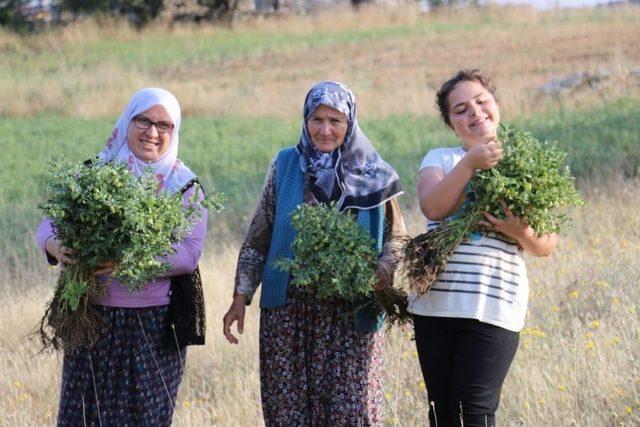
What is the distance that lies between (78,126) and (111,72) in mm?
5186

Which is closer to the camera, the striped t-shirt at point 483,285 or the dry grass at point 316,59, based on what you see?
the striped t-shirt at point 483,285

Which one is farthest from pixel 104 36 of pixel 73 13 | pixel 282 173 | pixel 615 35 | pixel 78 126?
pixel 282 173

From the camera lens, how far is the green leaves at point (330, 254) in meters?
4.03

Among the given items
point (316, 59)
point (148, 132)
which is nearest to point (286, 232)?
point (148, 132)

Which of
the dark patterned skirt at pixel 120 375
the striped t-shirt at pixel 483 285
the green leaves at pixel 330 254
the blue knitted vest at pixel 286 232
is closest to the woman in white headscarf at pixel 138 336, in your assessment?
the dark patterned skirt at pixel 120 375

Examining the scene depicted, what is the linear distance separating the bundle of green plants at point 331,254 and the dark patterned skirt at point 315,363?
0.67 ft

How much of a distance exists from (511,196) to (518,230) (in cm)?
14

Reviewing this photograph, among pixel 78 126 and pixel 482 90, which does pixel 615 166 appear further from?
pixel 78 126

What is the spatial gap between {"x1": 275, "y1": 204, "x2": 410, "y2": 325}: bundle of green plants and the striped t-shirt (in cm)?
27

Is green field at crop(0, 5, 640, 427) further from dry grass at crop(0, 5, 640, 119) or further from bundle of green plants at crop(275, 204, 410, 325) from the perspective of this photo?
bundle of green plants at crop(275, 204, 410, 325)

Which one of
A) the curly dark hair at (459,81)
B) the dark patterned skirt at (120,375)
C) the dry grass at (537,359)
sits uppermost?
the curly dark hair at (459,81)

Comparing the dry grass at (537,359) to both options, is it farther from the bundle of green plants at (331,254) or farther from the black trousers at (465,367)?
the bundle of green plants at (331,254)

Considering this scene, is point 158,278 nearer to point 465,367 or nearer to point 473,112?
point 465,367

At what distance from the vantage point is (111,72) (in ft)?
75.5
